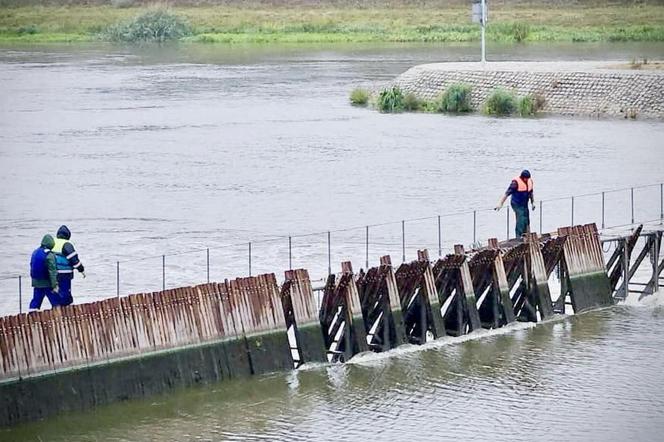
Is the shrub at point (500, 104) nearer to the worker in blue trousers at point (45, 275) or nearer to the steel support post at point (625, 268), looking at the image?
the steel support post at point (625, 268)

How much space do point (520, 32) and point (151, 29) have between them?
31.6 meters

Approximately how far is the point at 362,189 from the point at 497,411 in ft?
65.5

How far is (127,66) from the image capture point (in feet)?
302

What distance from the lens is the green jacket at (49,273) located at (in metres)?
23.0

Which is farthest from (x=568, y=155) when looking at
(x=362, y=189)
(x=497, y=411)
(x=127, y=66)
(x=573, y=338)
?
(x=127, y=66)

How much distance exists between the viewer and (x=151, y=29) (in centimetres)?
12131

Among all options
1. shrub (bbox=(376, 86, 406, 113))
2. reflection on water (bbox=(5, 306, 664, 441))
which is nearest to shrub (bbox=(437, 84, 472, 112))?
shrub (bbox=(376, 86, 406, 113))

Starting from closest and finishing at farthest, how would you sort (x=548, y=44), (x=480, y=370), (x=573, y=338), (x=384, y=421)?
(x=384, y=421) < (x=480, y=370) < (x=573, y=338) < (x=548, y=44)

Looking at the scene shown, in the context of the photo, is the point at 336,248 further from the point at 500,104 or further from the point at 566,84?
the point at 566,84

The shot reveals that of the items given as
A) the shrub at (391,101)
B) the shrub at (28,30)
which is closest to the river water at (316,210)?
the shrub at (391,101)

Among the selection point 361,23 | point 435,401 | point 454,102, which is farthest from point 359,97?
point 361,23

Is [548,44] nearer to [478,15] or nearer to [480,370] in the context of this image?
[478,15]

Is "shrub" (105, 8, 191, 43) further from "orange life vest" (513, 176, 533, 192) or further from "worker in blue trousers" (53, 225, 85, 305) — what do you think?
"worker in blue trousers" (53, 225, 85, 305)

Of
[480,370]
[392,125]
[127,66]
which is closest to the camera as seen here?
[480,370]
